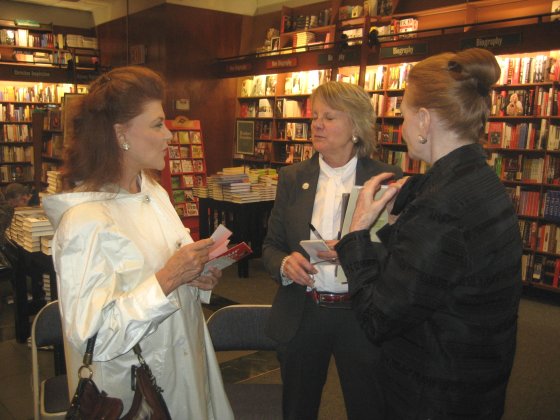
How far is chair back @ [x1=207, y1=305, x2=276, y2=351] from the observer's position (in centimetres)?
209

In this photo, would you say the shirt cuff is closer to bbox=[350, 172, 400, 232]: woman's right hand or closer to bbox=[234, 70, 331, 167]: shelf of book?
bbox=[350, 172, 400, 232]: woman's right hand

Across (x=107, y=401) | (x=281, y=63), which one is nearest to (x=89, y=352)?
(x=107, y=401)

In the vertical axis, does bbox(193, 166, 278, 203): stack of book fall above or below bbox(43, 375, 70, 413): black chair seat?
above

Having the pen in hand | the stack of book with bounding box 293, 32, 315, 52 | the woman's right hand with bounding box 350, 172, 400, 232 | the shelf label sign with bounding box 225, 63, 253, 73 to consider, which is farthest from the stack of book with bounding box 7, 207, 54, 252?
the stack of book with bounding box 293, 32, 315, 52

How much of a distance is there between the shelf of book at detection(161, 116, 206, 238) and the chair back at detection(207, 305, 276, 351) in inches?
233

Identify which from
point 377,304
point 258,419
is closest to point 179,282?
point 377,304

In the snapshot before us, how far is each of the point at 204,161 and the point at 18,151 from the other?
4.20 metres

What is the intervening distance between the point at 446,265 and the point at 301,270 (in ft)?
2.42

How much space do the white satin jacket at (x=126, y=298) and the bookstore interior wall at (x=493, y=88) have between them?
14.4 ft

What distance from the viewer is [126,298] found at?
4.19ft

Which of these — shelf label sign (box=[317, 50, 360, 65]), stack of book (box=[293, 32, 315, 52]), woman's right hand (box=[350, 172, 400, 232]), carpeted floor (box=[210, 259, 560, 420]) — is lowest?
carpeted floor (box=[210, 259, 560, 420])

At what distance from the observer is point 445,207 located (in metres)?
1.09

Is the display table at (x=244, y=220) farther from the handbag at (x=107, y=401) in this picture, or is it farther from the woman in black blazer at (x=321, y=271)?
the handbag at (x=107, y=401)

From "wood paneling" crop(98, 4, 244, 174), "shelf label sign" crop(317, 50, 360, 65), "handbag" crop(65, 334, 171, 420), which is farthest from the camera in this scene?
"wood paneling" crop(98, 4, 244, 174)
